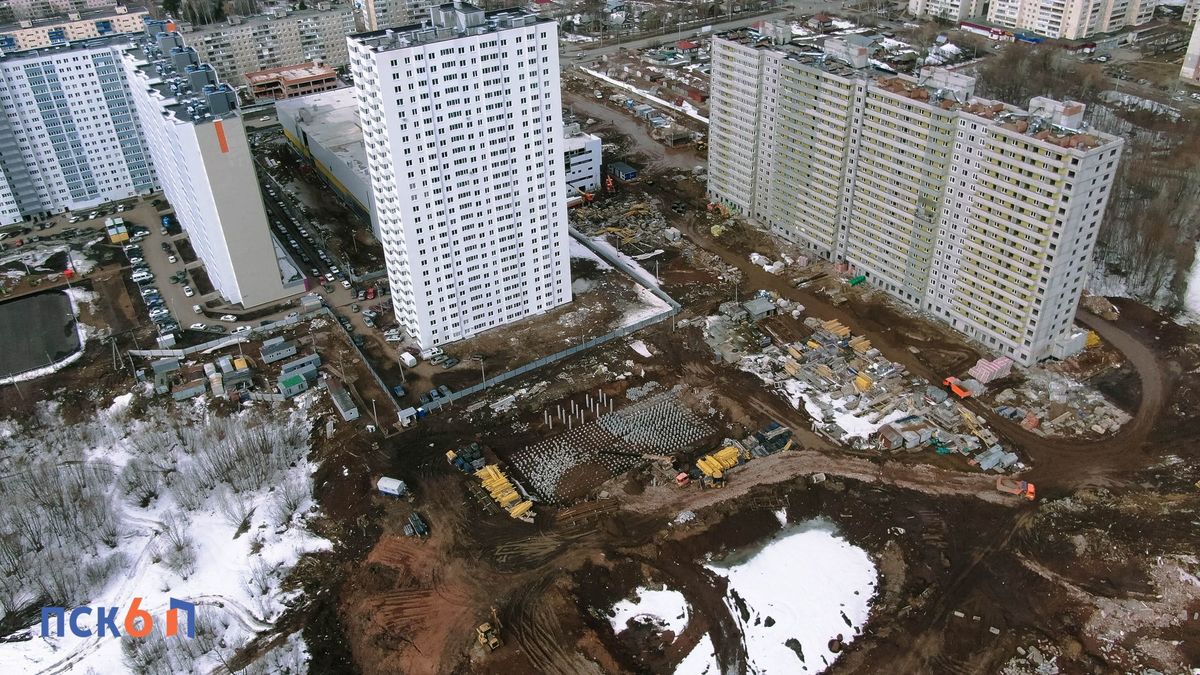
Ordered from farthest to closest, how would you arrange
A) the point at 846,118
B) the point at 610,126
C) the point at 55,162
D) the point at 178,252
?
1. the point at 610,126
2. the point at 55,162
3. the point at 178,252
4. the point at 846,118

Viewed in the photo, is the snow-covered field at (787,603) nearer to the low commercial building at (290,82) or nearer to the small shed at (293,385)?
the small shed at (293,385)

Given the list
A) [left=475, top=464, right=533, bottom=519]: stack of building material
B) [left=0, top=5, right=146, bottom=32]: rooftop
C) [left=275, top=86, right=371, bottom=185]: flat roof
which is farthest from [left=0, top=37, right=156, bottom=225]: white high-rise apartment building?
[left=475, top=464, right=533, bottom=519]: stack of building material

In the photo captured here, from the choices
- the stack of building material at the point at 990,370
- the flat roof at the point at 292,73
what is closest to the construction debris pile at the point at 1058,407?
the stack of building material at the point at 990,370

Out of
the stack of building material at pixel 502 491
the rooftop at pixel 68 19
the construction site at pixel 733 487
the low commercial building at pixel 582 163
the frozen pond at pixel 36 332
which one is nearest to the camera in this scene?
the construction site at pixel 733 487

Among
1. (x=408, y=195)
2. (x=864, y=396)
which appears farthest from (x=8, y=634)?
(x=864, y=396)

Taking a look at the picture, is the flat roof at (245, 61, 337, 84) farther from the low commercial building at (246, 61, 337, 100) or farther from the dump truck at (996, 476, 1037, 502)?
the dump truck at (996, 476, 1037, 502)

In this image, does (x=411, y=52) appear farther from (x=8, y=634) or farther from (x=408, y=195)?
(x=8, y=634)
